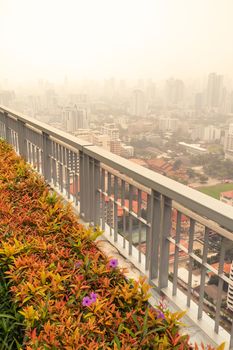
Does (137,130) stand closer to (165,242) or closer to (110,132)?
(110,132)

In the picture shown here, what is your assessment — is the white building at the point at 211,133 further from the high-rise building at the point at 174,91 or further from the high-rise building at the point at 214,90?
the high-rise building at the point at 174,91

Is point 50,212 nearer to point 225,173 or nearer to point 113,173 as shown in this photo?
point 113,173

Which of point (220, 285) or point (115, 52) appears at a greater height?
point (115, 52)

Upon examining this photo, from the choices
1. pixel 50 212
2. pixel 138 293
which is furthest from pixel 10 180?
pixel 138 293

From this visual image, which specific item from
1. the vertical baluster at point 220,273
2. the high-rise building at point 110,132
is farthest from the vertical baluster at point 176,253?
the high-rise building at point 110,132

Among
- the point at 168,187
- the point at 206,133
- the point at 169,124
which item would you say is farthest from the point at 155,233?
the point at 169,124
